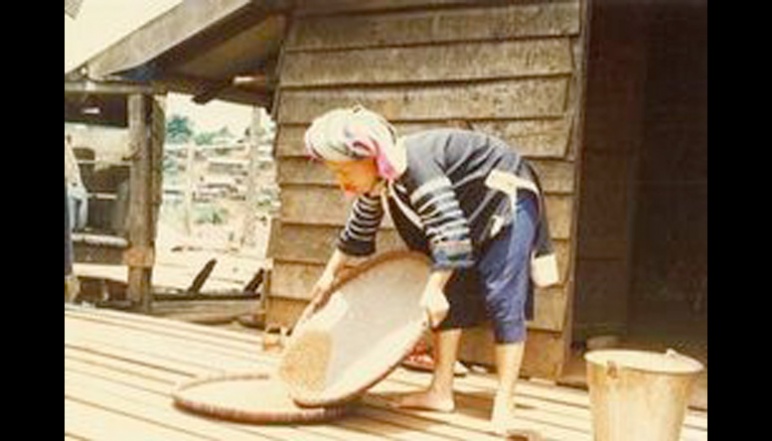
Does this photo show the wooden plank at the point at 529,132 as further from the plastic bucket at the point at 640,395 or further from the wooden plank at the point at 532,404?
the plastic bucket at the point at 640,395

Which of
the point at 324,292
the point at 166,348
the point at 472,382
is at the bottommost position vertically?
the point at 472,382

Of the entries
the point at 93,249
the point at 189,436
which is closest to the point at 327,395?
the point at 189,436

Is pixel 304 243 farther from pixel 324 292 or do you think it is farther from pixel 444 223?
pixel 444 223

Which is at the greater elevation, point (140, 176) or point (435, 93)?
point (435, 93)

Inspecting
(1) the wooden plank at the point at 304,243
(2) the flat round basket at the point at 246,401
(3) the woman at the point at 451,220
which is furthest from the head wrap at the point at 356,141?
(1) the wooden plank at the point at 304,243

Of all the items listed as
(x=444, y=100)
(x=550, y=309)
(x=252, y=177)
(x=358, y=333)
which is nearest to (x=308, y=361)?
(x=358, y=333)

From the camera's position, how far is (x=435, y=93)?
567 centimetres

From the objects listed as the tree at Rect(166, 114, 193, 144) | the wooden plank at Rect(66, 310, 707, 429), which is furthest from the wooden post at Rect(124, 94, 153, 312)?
the tree at Rect(166, 114, 193, 144)

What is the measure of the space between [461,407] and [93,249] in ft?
26.5

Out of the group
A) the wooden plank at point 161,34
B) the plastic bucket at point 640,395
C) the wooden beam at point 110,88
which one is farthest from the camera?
the wooden beam at point 110,88

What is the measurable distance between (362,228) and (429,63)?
6.02 feet

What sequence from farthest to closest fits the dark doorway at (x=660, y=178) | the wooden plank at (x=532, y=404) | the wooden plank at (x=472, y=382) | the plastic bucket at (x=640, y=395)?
the dark doorway at (x=660, y=178) < the wooden plank at (x=472, y=382) < the wooden plank at (x=532, y=404) < the plastic bucket at (x=640, y=395)

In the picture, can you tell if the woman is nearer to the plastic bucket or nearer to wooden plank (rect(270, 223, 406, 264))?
the plastic bucket

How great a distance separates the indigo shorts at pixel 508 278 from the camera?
3904mm
